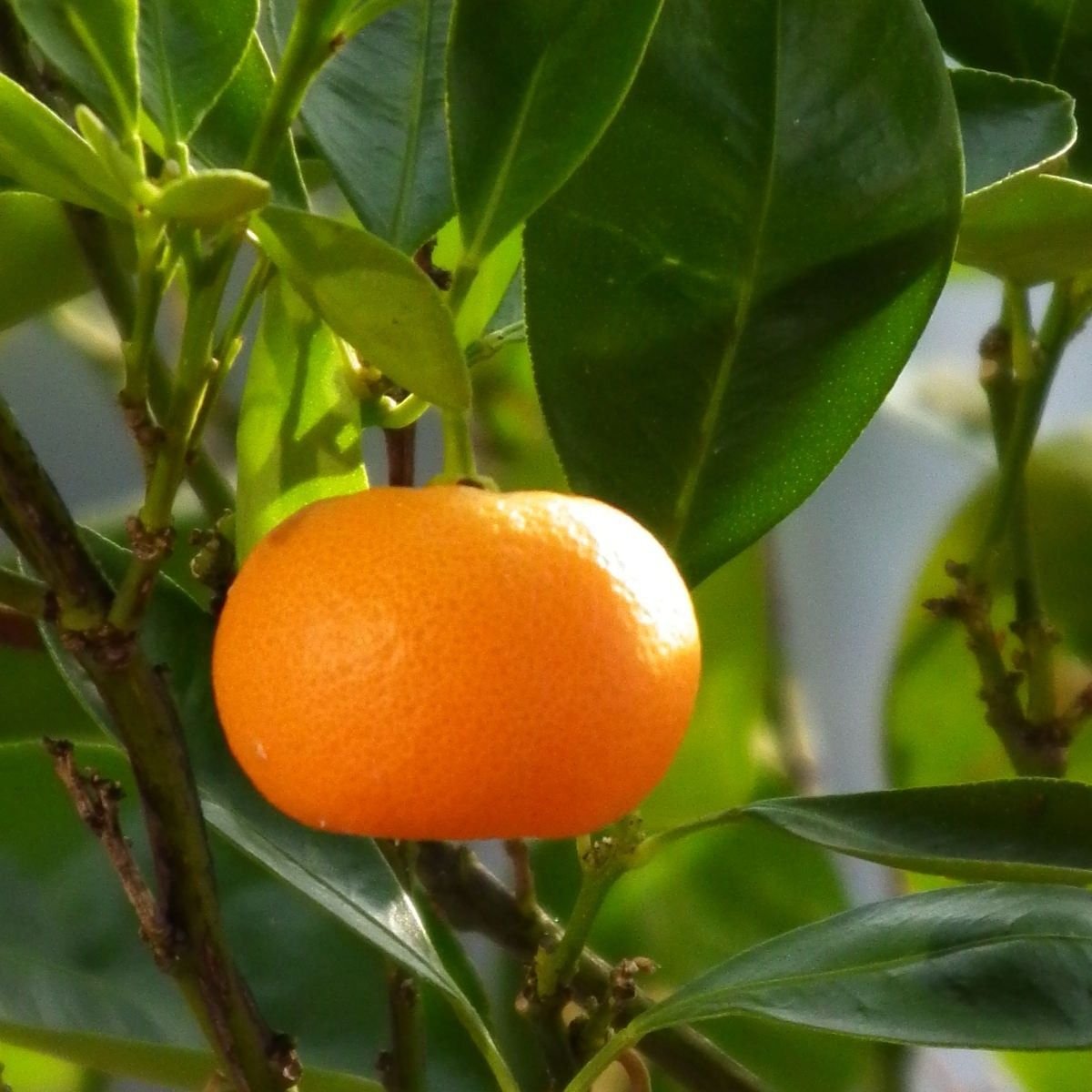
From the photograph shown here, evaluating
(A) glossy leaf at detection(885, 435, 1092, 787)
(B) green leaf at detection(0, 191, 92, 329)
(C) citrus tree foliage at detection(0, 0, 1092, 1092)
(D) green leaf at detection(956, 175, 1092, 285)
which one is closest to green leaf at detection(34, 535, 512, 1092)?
(C) citrus tree foliage at detection(0, 0, 1092, 1092)

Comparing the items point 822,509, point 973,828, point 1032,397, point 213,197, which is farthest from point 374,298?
point 822,509

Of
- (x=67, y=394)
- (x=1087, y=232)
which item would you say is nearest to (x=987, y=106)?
(x=1087, y=232)

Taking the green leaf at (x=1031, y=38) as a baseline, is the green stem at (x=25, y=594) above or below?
below

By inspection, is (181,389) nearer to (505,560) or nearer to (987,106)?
(505,560)

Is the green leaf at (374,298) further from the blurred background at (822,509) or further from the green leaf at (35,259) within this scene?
the blurred background at (822,509)

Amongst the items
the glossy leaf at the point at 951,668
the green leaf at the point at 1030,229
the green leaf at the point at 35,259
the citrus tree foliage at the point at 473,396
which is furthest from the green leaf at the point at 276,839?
the glossy leaf at the point at 951,668

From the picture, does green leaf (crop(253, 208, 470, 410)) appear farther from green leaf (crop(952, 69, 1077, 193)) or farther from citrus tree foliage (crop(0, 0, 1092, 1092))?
green leaf (crop(952, 69, 1077, 193))
